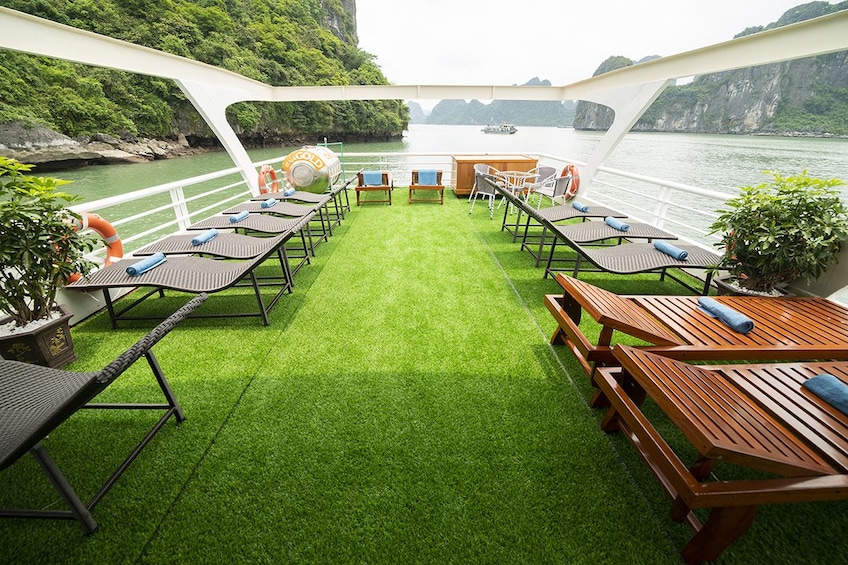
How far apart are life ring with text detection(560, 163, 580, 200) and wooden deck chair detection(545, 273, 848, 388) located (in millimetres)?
4287

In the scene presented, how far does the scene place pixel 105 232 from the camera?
3.14 meters

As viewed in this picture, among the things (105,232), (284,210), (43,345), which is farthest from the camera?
(284,210)

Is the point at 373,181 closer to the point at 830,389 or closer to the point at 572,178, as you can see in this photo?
the point at 572,178

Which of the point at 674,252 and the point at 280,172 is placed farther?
the point at 280,172

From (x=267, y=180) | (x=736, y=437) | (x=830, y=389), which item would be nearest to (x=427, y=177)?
(x=267, y=180)

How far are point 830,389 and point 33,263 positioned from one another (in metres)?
4.16

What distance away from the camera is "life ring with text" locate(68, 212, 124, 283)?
2895 mm

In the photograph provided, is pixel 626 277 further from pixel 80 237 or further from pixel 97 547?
pixel 80 237

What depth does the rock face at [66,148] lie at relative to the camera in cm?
1772

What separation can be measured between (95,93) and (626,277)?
30097 mm

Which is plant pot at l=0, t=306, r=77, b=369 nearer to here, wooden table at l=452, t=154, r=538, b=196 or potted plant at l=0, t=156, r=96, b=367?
potted plant at l=0, t=156, r=96, b=367

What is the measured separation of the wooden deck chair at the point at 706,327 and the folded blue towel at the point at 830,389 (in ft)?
0.88

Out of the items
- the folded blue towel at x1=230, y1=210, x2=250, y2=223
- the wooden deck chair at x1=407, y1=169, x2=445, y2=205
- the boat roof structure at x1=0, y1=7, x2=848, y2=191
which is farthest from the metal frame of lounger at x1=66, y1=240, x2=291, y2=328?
the wooden deck chair at x1=407, y1=169, x2=445, y2=205

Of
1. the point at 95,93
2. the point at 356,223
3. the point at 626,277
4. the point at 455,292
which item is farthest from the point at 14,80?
the point at 626,277
